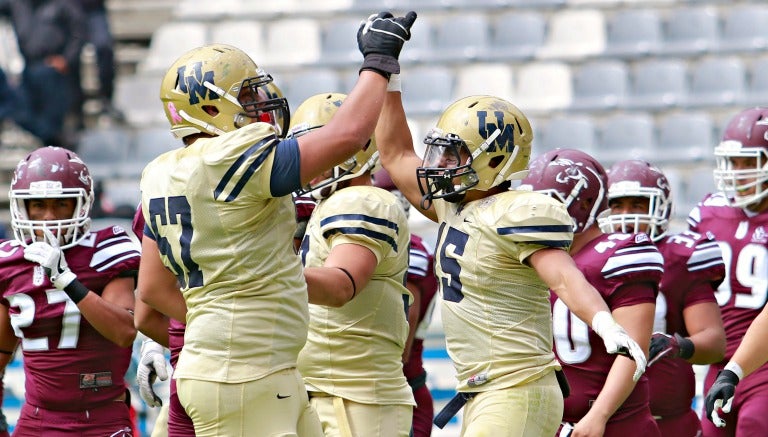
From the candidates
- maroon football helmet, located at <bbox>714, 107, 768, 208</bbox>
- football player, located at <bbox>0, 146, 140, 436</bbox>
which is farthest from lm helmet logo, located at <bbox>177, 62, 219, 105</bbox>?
maroon football helmet, located at <bbox>714, 107, 768, 208</bbox>

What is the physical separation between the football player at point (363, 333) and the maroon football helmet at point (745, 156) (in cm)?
180

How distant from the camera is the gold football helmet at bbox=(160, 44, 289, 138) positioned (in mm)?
3750

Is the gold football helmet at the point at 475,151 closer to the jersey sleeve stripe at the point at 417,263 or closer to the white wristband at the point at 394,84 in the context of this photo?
the white wristband at the point at 394,84

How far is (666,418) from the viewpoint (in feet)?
16.2

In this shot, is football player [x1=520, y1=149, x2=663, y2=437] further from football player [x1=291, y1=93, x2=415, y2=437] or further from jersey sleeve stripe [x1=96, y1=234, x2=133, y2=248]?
jersey sleeve stripe [x1=96, y1=234, x2=133, y2=248]

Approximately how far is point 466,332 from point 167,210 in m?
0.99

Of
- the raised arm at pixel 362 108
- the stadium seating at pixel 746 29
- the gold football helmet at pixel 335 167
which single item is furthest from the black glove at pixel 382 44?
the stadium seating at pixel 746 29

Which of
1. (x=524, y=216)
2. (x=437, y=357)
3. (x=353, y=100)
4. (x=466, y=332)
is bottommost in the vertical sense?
(x=437, y=357)

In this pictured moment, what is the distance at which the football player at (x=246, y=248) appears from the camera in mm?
3492

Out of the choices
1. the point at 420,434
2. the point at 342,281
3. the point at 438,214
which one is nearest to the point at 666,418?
the point at 420,434

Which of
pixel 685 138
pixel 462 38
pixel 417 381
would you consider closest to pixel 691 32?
pixel 685 138

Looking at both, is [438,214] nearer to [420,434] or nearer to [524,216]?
[524,216]

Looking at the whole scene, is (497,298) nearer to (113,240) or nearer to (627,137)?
(113,240)

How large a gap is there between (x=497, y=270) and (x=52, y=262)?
5.12ft
